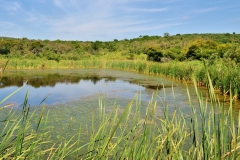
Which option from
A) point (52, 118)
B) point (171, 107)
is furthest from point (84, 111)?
point (171, 107)

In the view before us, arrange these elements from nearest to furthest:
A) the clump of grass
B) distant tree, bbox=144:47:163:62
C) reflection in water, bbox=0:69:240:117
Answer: the clump of grass, reflection in water, bbox=0:69:240:117, distant tree, bbox=144:47:163:62

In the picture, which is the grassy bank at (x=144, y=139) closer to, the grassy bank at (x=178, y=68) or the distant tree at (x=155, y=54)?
the grassy bank at (x=178, y=68)

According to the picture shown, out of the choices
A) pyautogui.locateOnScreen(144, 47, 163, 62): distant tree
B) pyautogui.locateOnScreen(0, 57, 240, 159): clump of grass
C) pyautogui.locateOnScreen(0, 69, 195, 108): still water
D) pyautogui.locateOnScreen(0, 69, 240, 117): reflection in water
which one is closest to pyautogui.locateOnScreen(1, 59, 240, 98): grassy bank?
pyautogui.locateOnScreen(0, 57, 240, 159): clump of grass

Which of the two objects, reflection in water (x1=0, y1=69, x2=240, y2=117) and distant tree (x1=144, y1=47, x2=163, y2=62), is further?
distant tree (x1=144, y1=47, x2=163, y2=62)

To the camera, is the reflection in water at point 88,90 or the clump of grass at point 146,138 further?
the reflection in water at point 88,90

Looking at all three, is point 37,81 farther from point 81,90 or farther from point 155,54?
point 155,54

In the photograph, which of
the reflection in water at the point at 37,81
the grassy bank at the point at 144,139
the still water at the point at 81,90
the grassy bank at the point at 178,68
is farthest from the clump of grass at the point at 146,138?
the reflection in water at the point at 37,81

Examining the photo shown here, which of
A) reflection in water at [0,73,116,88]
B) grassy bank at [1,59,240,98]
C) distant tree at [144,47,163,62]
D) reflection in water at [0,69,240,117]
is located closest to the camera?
reflection in water at [0,69,240,117]

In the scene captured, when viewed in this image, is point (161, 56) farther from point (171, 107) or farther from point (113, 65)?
point (171, 107)

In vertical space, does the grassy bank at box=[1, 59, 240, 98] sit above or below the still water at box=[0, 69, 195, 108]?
above

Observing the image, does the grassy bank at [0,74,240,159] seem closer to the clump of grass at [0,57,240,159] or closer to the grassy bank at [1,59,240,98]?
the clump of grass at [0,57,240,159]

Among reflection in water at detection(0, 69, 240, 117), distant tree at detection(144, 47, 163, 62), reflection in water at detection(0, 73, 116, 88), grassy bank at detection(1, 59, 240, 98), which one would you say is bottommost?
reflection in water at detection(0, 69, 240, 117)

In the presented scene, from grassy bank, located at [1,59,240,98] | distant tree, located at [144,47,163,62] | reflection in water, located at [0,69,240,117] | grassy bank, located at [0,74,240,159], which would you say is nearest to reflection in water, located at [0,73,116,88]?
reflection in water, located at [0,69,240,117]

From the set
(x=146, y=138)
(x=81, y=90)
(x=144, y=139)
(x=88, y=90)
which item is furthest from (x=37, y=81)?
(x=144, y=139)
